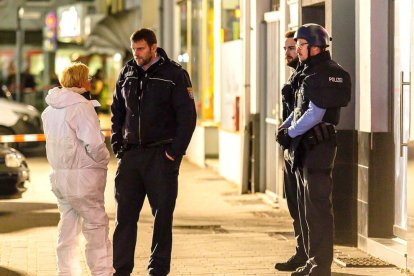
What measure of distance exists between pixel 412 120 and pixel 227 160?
8588mm

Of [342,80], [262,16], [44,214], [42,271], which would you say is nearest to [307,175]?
[342,80]

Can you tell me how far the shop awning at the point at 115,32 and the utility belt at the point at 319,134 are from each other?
24856 mm

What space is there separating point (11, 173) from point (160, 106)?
5577mm

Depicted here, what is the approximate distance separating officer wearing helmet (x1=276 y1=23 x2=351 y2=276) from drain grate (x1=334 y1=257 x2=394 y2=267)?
980 millimetres

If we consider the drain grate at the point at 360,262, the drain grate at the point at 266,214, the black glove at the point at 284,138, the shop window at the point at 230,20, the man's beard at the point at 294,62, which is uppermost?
the shop window at the point at 230,20

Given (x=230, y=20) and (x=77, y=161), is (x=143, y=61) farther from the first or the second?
(x=230, y=20)

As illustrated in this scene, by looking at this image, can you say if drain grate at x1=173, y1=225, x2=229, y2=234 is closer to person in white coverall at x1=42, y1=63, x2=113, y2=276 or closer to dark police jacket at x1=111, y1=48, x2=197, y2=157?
dark police jacket at x1=111, y1=48, x2=197, y2=157

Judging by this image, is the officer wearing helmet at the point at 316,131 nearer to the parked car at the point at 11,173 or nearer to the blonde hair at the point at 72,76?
the blonde hair at the point at 72,76

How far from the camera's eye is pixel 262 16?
15.5 meters

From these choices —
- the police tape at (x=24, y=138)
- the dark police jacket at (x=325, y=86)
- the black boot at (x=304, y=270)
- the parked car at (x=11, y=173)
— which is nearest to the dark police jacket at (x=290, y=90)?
the dark police jacket at (x=325, y=86)

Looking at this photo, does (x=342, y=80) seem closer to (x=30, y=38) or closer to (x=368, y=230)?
(x=368, y=230)


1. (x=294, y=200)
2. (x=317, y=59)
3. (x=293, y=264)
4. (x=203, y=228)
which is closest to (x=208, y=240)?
(x=203, y=228)

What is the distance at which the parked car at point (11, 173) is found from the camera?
549 inches

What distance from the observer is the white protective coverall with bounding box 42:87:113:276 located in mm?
8320
